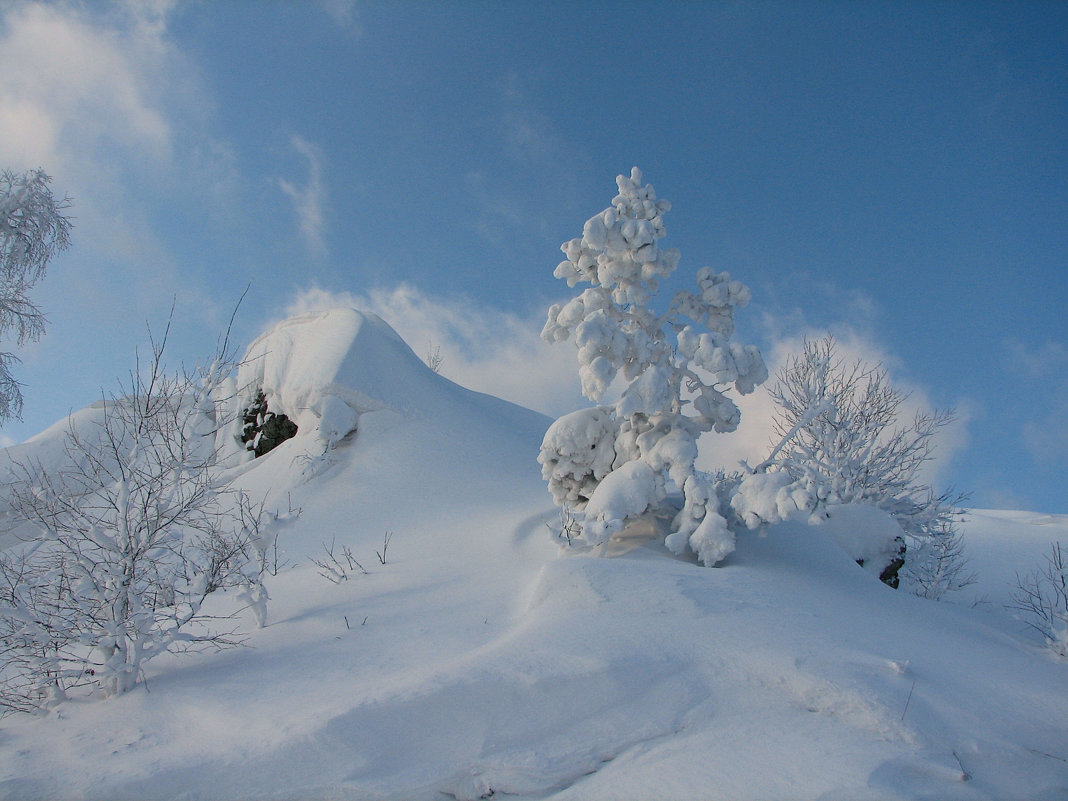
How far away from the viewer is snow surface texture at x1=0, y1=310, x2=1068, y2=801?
360 centimetres

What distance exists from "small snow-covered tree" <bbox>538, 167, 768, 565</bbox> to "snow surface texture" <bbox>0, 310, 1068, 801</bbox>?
74 centimetres

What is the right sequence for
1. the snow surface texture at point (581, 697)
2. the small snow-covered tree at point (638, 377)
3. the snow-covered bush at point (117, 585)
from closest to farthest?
the snow surface texture at point (581, 697), the snow-covered bush at point (117, 585), the small snow-covered tree at point (638, 377)

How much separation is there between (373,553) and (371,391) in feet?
22.7

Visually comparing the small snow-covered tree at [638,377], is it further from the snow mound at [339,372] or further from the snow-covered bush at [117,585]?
the snow mound at [339,372]

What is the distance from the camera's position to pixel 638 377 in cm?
780

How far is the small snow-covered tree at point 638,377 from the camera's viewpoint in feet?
24.3

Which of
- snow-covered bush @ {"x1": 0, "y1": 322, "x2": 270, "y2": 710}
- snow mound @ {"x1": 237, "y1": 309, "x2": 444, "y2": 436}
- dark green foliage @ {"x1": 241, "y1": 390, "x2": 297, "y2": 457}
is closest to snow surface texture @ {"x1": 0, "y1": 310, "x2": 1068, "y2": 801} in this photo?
snow-covered bush @ {"x1": 0, "y1": 322, "x2": 270, "y2": 710}

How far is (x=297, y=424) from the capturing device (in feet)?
52.5

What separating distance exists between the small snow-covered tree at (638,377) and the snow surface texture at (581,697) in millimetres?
738

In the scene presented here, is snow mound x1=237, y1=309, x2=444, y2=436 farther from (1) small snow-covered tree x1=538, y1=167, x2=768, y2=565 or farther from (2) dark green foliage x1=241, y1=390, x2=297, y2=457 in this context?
(1) small snow-covered tree x1=538, y1=167, x2=768, y2=565

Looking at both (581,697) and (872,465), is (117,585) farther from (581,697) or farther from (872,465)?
(872,465)

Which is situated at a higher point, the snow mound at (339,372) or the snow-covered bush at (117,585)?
the snow mound at (339,372)

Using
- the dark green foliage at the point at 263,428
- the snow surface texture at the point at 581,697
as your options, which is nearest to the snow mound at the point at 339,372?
the dark green foliage at the point at 263,428

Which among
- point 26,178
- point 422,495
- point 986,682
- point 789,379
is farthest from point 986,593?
point 26,178
